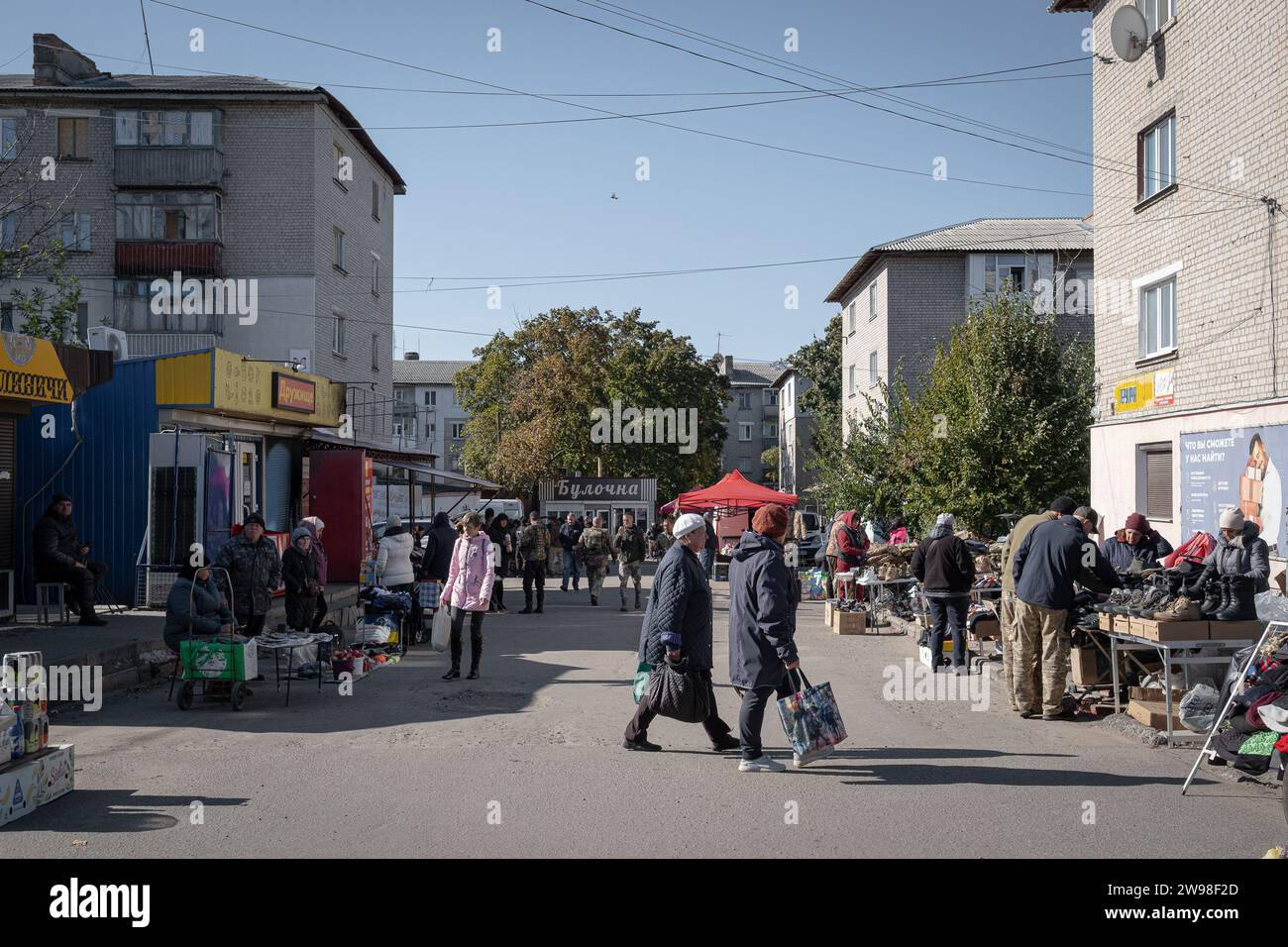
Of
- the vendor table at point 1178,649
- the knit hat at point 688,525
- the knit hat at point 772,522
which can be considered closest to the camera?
the knit hat at point 772,522

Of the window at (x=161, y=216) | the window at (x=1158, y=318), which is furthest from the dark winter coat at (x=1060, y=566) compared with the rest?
the window at (x=161, y=216)

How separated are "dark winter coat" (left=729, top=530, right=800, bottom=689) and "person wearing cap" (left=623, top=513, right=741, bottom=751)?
0.30m

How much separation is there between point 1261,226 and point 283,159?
26.4 meters

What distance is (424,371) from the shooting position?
85.7m

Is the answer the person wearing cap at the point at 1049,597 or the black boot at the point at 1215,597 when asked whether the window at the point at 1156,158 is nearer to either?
the person wearing cap at the point at 1049,597

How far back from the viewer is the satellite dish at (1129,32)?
16906 mm

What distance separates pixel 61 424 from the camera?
1652 cm

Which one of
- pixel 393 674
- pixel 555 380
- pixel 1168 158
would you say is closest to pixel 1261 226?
pixel 1168 158

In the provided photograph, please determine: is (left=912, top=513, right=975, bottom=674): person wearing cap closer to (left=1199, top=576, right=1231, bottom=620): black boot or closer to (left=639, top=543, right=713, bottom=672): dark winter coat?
(left=1199, top=576, right=1231, bottom=620): black boot

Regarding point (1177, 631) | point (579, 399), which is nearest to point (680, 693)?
point (1177, 631)

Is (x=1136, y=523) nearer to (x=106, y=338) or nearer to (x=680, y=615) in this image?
(x=680, y=615)

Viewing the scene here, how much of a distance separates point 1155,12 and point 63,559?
18.0 metres

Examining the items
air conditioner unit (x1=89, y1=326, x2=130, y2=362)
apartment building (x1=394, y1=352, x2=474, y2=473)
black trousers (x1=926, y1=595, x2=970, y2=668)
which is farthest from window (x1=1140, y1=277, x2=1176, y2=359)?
apartment building (x1=394, y1=352, x2=474, y2=473)

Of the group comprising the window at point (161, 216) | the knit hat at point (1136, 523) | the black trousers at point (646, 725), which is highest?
the window at point (161, 216)
